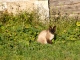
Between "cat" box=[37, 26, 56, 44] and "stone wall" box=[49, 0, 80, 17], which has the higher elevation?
"stone wall" box=[49, 0, 80, 17]

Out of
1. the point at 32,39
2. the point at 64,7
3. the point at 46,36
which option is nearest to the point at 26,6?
the point at 64,7

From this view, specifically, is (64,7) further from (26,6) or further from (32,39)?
(32,39)

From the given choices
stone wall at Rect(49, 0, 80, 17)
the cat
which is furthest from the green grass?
stone wall at Rect(49, 0, 80, 17)

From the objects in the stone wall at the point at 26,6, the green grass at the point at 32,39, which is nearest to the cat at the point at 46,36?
the green grass at the point at 32,39

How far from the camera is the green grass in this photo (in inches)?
331

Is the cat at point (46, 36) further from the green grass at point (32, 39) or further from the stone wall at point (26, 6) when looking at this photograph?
the stone wall at point (26, 6)

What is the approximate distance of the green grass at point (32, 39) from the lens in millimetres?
8398

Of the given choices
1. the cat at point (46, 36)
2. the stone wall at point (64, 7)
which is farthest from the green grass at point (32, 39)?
the stone wall at point (64, 7)

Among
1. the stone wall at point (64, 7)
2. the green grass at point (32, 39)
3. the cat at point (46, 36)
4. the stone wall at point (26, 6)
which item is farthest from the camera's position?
the stone wall at point (64, 7)

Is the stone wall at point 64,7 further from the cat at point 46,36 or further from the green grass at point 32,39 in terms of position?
the cat at point 46,36

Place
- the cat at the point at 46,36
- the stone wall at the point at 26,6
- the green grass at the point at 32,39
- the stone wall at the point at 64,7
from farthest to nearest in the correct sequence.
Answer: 1. the stone wall at the point at 64,7
2. the stone wall at the point at 26,6
3. the cat at the point at 46,36
4. the green grass at the point at 32,39

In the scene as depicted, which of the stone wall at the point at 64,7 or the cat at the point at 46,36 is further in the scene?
the stone wall at the point at 64,7

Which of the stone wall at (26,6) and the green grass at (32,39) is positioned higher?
the stone wall at (26,6)

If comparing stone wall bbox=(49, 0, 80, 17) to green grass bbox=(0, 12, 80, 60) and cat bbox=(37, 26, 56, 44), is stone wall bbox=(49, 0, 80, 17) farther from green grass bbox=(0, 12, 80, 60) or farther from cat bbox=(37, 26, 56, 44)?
cat bbox=(37, 26, 56, 44)
